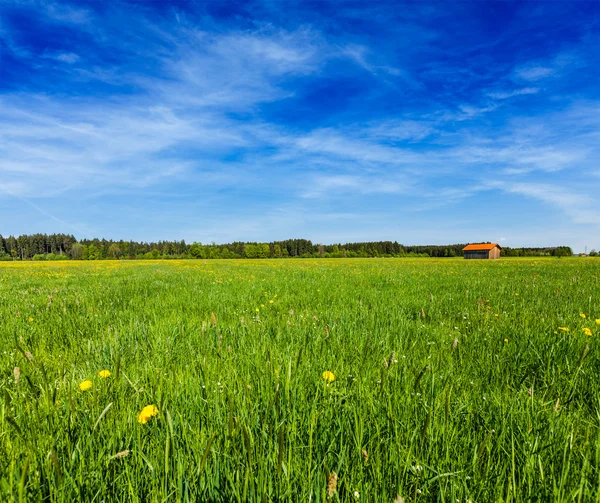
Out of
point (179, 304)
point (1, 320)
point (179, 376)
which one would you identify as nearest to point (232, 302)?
point (179, 304)

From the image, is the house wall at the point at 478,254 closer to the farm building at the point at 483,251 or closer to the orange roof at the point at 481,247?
the farm building at the point at 483,251

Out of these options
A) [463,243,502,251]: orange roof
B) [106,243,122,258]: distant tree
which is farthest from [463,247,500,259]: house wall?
[106,243,122,258]: distant tree

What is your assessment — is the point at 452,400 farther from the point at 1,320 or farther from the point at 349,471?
the point at 1,320

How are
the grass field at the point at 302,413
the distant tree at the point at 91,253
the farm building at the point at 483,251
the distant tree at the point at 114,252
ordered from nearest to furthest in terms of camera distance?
the grass field at the point at 302,413, the farm building at the point at 483,251, the distant tree at the point at 91,253, the distant tree at the point at 114,252

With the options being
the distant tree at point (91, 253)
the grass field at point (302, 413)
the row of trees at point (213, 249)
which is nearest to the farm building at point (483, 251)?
the row of trees at point (213, 249)

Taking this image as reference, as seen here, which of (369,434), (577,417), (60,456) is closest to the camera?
(60,456)

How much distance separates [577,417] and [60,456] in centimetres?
293

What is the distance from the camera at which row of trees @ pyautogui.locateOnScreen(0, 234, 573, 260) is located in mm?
145250

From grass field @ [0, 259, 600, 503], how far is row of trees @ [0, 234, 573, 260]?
141958 mm

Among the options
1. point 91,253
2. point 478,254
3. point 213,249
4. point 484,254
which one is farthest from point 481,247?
point 91,253

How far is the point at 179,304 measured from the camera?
6246 mm

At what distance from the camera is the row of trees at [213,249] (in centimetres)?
14525

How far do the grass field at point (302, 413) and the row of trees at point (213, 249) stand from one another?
142m

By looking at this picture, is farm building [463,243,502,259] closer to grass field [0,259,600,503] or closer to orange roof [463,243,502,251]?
orange roof [463,243,502,251]
